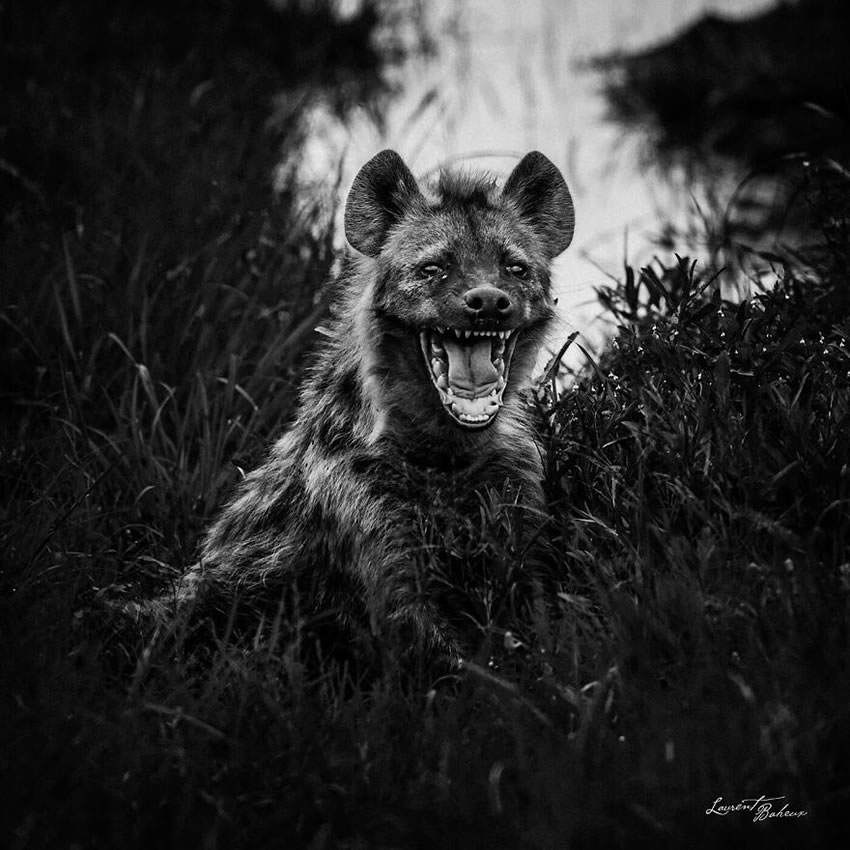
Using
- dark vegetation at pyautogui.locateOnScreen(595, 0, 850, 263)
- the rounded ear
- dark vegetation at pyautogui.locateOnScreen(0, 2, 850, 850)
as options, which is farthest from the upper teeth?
dark vegetation at pyautogui.locateOnScreen(595, 0, 850, 263)

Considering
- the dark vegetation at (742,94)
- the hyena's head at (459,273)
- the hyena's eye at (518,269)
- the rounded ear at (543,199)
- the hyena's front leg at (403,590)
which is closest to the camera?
the hyena's front leg at (403,590)

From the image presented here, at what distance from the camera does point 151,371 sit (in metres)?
5.50

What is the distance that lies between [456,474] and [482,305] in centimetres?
60

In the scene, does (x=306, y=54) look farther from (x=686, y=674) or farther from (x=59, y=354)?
(x=686, y=674)

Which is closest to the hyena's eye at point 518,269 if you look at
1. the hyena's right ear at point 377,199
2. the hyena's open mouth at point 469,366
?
the hyena's open mouth at point 469,366

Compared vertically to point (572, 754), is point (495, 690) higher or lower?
higher

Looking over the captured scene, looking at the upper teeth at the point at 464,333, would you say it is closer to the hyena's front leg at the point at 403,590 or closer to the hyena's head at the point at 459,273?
the hyena's head at the point at 459,273

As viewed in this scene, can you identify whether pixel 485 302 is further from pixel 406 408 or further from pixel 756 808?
pixel 756 808

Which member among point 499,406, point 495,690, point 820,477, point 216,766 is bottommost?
point 216,766

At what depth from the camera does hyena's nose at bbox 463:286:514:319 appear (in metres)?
3.89

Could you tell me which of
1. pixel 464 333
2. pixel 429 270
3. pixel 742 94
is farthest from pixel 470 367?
pixel 742 94

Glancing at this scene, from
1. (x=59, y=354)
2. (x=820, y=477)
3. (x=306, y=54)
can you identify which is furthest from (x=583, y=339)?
(x=306, y=54)

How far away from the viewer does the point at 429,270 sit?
416 centimetres

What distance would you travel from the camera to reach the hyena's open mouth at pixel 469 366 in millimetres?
3980
